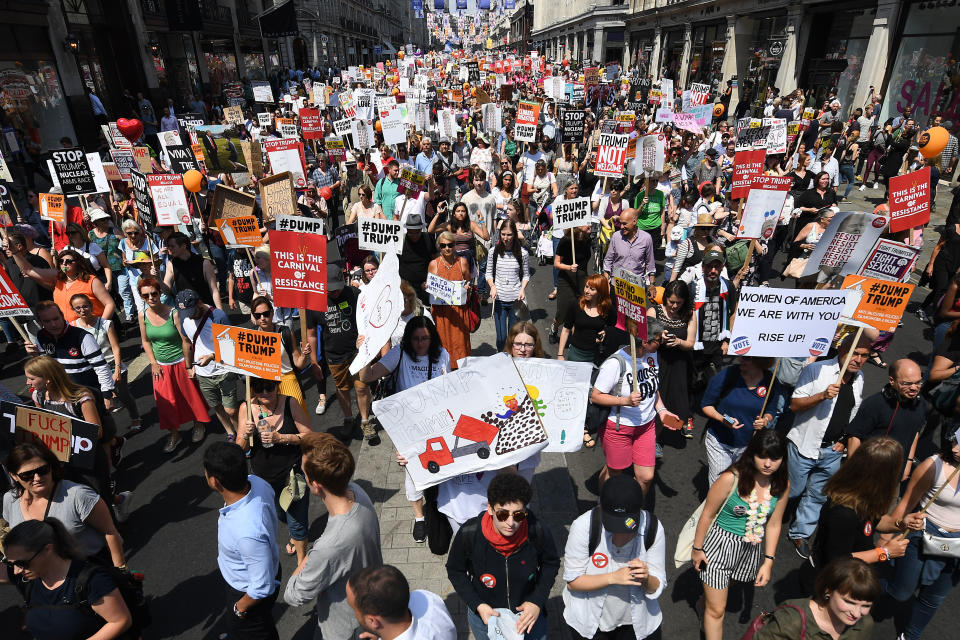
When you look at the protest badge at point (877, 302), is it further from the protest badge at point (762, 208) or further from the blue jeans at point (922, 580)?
the protest badge at point (762, 208)

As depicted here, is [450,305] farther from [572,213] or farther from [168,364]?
[168,364]

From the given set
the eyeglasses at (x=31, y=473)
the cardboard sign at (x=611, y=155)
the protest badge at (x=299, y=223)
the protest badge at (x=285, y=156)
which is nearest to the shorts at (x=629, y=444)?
the eyeglasses at (x=31, y=473)

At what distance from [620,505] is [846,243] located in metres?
4.67

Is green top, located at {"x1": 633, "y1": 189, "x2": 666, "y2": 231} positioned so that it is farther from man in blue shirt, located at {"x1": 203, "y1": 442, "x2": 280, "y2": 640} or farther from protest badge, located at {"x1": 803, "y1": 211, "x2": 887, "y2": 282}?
man in blue shirt, located at {"x1": 203, "y1": 442, "x2": 280, "y2": 640}

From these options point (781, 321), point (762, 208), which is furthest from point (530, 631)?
point (762, 208)

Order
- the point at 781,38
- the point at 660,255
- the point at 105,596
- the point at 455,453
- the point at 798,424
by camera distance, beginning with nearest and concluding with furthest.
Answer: the point at 105,596 < the point at 455,453 < the point at 798,424 < the point at 660,255 < the point at 781,38

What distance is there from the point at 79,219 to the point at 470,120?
1459cm

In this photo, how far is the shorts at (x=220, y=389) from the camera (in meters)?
5.61

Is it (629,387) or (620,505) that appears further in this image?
(629,387)

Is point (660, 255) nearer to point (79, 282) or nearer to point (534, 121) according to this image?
point (534, 121)

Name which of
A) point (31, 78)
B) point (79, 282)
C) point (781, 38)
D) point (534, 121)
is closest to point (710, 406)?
point (79, 282)

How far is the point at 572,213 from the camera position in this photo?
7.27m

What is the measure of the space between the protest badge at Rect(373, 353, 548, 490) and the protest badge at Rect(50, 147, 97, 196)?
9954 millimetres

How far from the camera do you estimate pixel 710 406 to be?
4.47 m
